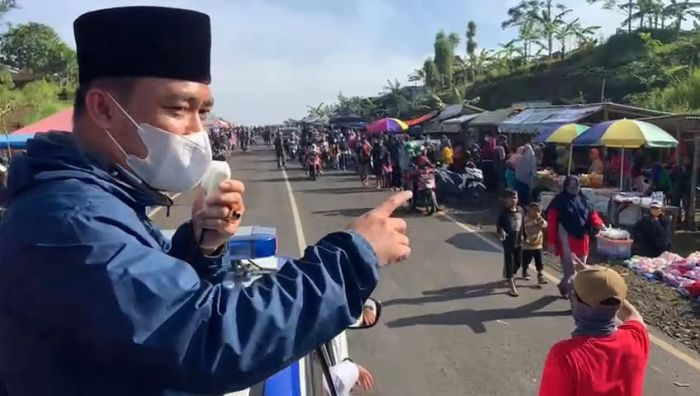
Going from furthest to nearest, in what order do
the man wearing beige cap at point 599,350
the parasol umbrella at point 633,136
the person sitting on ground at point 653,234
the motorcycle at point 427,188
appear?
1. the motorcycle at point 427,188
2. the parasol umbrella at point 633,136
3. the person sitting on ground at point 653,234
4. the man wearing beige cap at point 599,350

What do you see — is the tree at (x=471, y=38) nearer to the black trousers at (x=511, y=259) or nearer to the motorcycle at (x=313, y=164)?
the motorcycle at (x=313, y=164)

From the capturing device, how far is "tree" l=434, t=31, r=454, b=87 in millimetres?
72562

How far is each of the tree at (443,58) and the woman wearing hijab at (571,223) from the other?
65.1 metres

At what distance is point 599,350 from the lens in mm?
3160

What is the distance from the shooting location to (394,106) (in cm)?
6084

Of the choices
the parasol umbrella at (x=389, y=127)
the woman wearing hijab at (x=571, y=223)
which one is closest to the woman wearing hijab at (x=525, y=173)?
the woman wearing hijab at (x=571, y=223)

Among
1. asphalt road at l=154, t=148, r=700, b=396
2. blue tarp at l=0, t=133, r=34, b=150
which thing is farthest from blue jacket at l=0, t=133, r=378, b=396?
blue tarp at l=0, t=133, r=34, b=150

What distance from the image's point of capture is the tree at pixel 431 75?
238 ft

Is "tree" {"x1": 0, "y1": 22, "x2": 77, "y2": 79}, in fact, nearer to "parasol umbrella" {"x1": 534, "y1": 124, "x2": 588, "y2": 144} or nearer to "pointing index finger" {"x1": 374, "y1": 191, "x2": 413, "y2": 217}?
"parasol umbrella" {"x1": 534, "y1": 124, "x2": 588, "y2": 144}

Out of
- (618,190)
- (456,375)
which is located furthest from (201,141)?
(618,190)

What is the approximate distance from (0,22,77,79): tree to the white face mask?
70.0 metres

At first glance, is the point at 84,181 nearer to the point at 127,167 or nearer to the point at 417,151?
the point at 127,167

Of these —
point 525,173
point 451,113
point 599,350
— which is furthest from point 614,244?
point 451,113

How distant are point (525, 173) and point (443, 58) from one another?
195 feet
